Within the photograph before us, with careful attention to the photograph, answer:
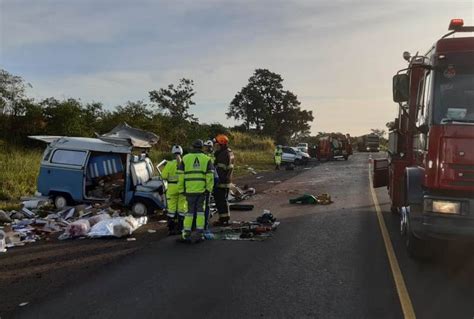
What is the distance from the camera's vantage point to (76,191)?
40.4 ft

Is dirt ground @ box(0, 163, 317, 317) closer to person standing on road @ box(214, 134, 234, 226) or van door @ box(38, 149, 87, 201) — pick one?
person standing on road @ box(214, 134, 234, 226)

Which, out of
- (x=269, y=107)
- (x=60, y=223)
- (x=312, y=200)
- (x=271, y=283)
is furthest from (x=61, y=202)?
(x=269, y=107)

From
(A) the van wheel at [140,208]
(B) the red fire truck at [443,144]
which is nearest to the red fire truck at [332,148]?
(A) the van wheel at [140,208]

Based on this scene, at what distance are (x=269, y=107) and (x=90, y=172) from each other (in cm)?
7057

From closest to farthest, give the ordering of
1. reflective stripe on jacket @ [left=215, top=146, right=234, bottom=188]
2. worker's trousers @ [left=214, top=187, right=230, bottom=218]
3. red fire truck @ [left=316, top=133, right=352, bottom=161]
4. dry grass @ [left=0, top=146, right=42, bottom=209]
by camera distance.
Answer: worker's trousers @ [left=214, top=187, right=230, bottom=218] < reflective stripe on jacket @ [left=215, top=146, right=234, bottom=188] < dry grass @ [left=0, top=146, right=42, bottom=209] < red fire truck @ [left=316, top=133, right=352, bottom=161]

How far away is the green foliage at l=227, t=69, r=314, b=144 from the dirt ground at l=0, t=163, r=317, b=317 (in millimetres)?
70422

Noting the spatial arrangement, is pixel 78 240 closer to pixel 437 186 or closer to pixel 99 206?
pixel 99 206

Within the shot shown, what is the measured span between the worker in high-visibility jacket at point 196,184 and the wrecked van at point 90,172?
9.24ft

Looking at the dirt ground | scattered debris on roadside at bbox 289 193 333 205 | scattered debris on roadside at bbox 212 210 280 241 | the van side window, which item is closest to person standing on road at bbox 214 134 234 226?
scattered debris on roadside at bbox 212 210 280 241

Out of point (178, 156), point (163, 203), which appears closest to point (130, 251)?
point (178, 156)

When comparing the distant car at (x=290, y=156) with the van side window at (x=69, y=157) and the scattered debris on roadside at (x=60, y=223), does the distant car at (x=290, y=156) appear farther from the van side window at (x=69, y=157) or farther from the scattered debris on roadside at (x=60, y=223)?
the scattered debris on roadside at (x=60, y=223)

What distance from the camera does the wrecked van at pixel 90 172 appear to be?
1205cm

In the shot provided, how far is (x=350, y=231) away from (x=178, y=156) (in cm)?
389

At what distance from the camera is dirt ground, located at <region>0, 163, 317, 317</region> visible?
607 cm
